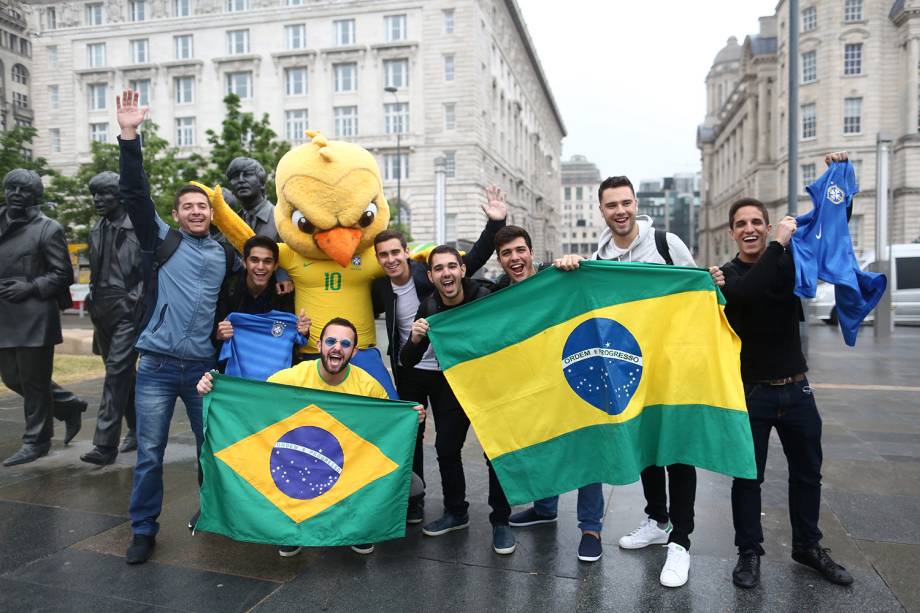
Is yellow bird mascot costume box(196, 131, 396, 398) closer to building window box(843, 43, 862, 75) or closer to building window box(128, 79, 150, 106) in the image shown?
building window box(843, 43, 862, 75)

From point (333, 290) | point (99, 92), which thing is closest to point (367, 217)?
point (333, 290)

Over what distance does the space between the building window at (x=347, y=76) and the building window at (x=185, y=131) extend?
12604 millimetres

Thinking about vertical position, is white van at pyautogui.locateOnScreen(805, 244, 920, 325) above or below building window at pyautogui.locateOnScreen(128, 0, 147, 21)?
below

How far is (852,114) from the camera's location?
156 feet

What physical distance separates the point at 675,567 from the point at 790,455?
0.87 metres

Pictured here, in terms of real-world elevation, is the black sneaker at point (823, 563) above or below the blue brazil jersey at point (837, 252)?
Answer: below

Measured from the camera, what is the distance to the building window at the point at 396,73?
50188 mm

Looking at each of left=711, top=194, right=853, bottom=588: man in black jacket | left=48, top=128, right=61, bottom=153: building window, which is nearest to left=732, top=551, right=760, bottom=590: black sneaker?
left=711, top=194, right=853, bottom=588: man in black jacket

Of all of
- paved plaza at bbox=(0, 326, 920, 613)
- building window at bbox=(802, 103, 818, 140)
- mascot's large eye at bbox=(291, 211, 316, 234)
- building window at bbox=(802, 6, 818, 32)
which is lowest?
paved plaza at bbox=(0, 326, 920, 613)

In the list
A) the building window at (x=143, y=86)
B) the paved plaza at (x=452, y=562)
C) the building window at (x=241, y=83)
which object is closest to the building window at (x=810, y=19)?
the building window at (x=241, y=83)

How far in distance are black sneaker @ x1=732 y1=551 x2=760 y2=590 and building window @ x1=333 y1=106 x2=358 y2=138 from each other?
50899 mm

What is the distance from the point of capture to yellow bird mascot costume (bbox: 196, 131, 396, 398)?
14.3 ft

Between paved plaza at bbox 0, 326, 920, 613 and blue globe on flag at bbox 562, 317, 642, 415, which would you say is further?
blue globe on flag at bbox 562, 317, 642, 415

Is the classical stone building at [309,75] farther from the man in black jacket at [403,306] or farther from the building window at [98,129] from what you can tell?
the man in black jacket at [403,306]
